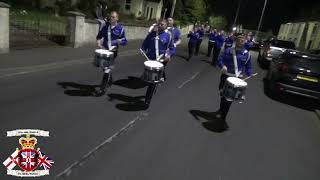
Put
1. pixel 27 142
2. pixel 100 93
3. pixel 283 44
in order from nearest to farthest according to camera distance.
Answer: pixel 27 142
pixel 100 93
pixel 283 44

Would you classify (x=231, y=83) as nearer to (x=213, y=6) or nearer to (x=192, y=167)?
(x=192, y=167)

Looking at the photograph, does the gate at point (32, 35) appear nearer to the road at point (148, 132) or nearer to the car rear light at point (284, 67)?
the road at point (148, 132)

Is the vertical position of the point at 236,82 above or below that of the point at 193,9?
below

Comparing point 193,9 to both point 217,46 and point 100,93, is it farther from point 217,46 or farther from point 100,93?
point 100,93

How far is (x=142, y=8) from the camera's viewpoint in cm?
5175

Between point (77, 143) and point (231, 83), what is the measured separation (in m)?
3.42

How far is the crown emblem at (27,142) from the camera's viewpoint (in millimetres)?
5225

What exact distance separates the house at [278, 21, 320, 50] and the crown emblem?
36142 mm

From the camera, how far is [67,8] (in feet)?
99.9

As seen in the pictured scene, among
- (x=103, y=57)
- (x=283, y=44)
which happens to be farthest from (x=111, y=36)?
(x=283, y=44)

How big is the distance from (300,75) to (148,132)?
24.2 feet

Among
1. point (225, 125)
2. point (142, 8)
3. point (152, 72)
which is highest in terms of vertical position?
point (142, 8)

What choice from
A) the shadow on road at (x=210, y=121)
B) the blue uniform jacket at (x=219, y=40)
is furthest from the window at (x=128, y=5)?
the shadow on road at (x=210, y=121)

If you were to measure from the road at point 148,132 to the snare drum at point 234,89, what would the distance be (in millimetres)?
891
